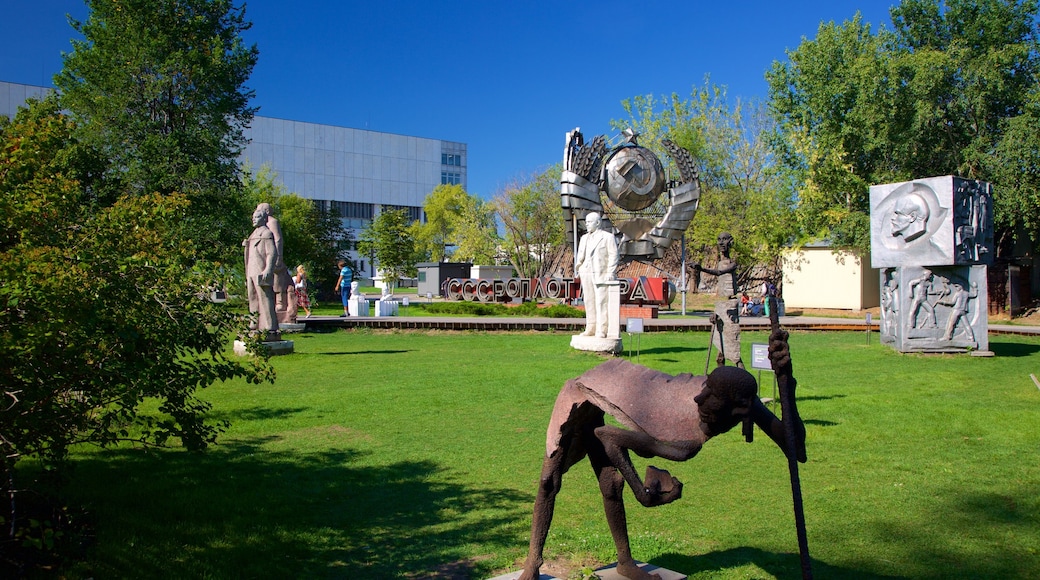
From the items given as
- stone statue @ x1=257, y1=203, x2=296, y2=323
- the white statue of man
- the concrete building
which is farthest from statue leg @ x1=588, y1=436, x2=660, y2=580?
the concrete building

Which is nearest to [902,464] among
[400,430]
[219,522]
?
[400,430]

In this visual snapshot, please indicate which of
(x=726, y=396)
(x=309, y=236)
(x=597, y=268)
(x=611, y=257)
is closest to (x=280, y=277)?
(x=597, y=268)

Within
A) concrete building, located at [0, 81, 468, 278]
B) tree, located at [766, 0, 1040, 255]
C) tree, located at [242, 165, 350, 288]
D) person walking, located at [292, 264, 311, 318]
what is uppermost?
concrete building, located at [0, 81, 468, 278]

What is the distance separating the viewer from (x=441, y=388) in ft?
38.8

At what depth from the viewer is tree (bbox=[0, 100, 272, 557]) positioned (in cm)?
407

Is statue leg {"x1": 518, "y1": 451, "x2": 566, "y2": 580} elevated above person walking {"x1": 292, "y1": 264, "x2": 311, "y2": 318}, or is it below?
below

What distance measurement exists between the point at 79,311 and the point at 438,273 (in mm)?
41588

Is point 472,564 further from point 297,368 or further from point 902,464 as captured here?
point 297,368

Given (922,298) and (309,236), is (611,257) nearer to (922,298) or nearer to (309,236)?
(922,298)

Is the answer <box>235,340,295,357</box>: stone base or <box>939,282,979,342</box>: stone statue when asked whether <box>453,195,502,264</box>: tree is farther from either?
<box>939,282,979,342</box>: stone statue

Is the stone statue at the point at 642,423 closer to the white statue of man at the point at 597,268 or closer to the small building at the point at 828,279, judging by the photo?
the white statue of man at the point at 597,268

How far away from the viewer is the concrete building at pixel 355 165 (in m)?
74.3

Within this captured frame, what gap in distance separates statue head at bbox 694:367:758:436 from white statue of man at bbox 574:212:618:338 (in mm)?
11156

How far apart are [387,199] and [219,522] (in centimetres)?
7898
